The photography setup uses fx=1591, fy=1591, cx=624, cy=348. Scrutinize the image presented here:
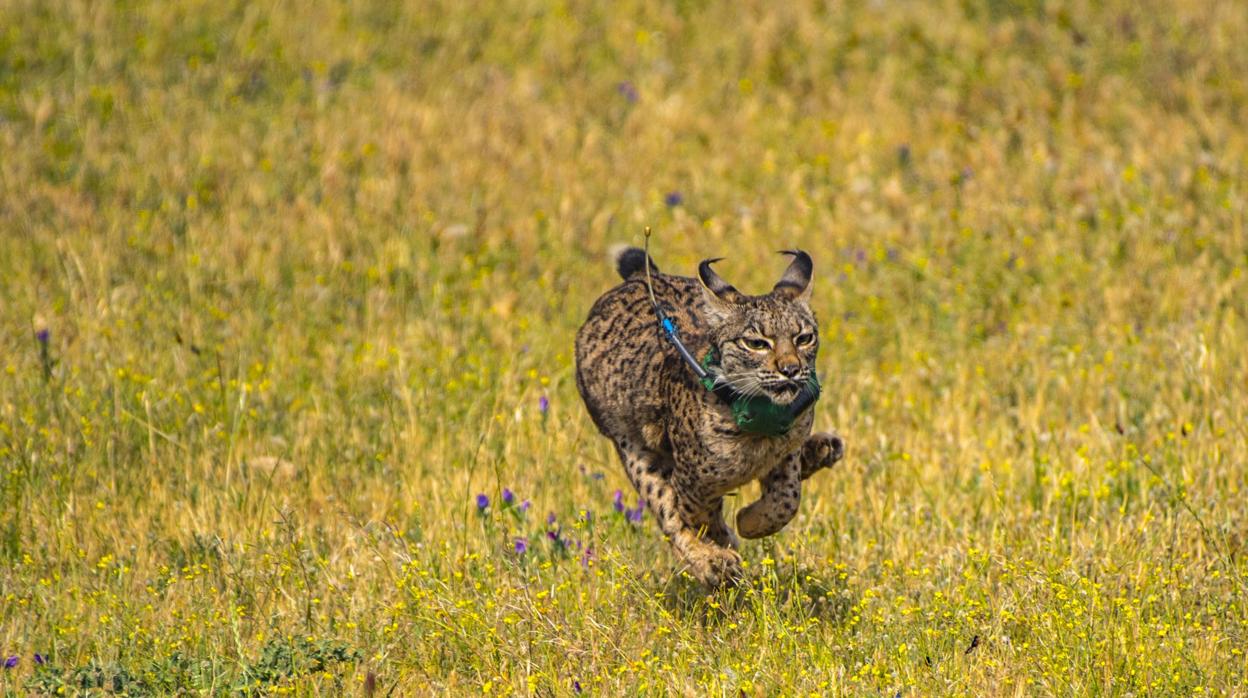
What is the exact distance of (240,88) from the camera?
12.1 meters

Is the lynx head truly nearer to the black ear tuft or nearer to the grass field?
the black ear tuft

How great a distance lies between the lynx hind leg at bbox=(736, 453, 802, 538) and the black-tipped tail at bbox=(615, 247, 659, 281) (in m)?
1.33

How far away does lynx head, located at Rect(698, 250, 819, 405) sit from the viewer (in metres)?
5.43

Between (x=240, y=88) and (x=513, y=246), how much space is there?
10.6 ft

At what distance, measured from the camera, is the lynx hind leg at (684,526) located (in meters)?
5.77

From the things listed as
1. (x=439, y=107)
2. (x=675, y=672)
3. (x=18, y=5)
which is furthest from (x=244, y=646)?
(x=18, y=5)

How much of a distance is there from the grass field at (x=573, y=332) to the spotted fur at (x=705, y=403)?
0.88 feet

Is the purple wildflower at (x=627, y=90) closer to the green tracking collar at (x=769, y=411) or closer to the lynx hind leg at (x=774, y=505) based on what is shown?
the lynx hind leg at (x=774, y=505)

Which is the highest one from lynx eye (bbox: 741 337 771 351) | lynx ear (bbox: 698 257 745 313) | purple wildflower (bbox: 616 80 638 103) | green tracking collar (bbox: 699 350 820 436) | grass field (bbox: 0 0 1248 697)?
lynx ear (bbox: 698 257 745 313)

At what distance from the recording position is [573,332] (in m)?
8.91

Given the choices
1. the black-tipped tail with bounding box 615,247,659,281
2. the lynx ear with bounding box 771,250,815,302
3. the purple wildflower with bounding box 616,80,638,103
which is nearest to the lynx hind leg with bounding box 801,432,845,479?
the lynx ear with bounding box 771,250,815,302

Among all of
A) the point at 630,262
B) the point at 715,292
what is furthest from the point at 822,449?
the point at 630,262

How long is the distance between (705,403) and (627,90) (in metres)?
6.86

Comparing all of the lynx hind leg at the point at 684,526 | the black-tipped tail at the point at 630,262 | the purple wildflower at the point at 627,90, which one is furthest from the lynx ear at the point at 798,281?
the purple wildflower at the point at 627,90
